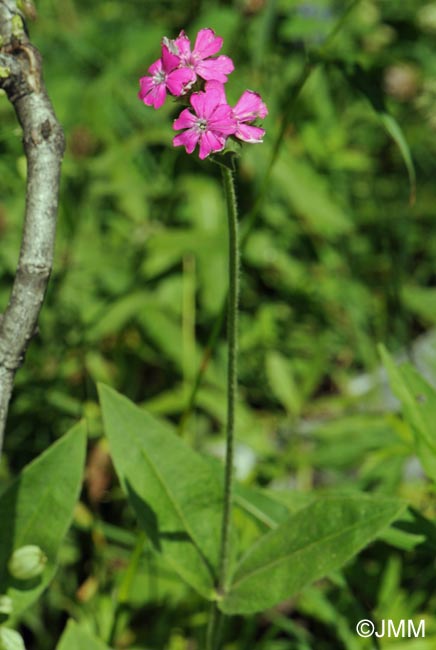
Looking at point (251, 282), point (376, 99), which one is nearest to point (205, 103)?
point (376, 99)

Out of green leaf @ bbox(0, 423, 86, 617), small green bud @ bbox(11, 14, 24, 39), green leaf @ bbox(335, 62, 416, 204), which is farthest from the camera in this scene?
green leaf @ bbox(335, 62, 416, 204)

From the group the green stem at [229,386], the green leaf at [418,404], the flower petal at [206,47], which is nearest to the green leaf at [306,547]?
the green stem at [229,386]

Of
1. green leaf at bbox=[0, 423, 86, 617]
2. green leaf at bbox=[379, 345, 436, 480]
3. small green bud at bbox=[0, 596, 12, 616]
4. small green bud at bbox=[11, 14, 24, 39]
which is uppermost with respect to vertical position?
small green bud at bbox=[11, 14, 24, 39]

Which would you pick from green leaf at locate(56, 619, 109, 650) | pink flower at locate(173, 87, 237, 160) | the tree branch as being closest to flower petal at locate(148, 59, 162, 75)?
pink flower at locate(173, 87, 237, 160)

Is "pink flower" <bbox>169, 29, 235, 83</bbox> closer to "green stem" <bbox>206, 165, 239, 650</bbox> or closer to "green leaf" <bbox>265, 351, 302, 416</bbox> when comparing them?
"green stem" <bbox>206, 165, 239, 650</bbox>

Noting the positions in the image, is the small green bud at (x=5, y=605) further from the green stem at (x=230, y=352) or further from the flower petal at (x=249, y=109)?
the flower petal at (x=249, y=109)

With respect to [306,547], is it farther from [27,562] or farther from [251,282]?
[251,282]
